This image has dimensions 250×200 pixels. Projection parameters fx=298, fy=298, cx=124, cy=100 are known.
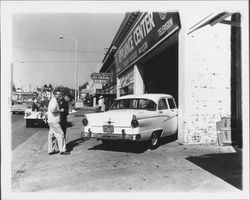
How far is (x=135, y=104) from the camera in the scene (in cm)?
898

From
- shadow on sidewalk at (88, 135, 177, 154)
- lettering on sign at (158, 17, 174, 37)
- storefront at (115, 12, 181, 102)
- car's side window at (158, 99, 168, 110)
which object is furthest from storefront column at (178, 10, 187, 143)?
storefront at (115, 12, 181, 102)

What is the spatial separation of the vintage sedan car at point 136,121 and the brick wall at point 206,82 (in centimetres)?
66

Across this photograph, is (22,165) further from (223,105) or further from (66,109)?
(223,105)

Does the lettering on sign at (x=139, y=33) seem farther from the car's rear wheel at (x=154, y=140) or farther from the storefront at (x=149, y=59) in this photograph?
the car's rear wheel at (x=154, y=140)

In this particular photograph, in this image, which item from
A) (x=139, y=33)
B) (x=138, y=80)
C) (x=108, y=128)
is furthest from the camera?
(x=138, y=80)

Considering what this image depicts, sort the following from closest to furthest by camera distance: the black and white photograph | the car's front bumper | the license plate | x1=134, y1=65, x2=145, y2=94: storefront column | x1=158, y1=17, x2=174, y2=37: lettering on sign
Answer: the black and white photograph
the car's front bumper
the license plate
x1=158, y1=17, x2=174, y2=37: lettering on sign
x1=134, y1=65, x2=145, y2=94: storefront column

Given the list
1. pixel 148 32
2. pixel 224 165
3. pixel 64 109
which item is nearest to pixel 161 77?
pixel 148 32

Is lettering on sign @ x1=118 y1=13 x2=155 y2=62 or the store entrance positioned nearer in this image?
lettering on sign @ x1=118 y1=13 x2=155 y2=62

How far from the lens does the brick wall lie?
9055 millimetres

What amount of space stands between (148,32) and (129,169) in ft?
26.9

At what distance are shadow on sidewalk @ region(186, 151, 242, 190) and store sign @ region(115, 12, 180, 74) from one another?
170 inches

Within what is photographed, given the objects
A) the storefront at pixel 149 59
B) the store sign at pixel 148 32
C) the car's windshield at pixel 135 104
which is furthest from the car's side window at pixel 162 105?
the storefront at pixel 149 59

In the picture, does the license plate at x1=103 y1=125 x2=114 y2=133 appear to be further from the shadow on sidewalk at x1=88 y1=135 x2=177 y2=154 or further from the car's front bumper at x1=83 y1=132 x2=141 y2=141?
the shadow on sidewalk at x1=88 y1=135 x2=177 y2=154

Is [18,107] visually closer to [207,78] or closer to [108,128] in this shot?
[108,128]
